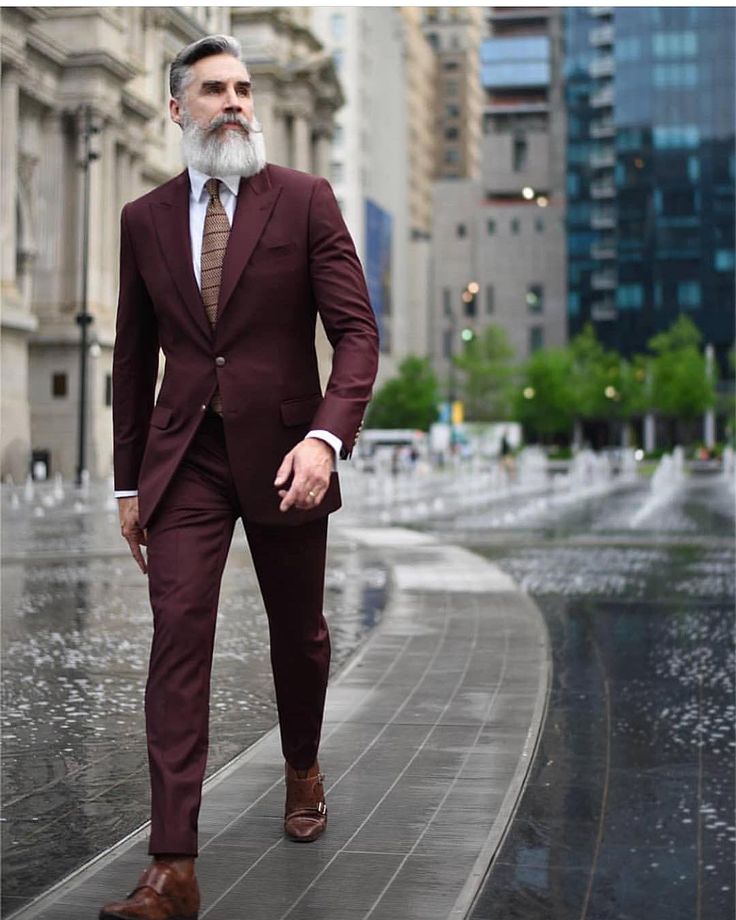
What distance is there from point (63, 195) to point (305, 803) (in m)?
49.8

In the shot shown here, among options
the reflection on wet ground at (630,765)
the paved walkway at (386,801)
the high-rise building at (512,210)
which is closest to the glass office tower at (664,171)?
the high-rise building at (512,210)

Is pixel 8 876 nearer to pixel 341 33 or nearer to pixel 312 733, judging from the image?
pixel 312 733

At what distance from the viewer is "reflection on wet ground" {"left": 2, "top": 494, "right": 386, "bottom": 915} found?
4855mm

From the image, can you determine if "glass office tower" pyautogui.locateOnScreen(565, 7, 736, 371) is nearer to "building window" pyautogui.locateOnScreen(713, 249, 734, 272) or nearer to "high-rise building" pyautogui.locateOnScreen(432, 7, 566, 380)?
"building window" pyautogui.locateOnScreen(713, 249, 734, 272)

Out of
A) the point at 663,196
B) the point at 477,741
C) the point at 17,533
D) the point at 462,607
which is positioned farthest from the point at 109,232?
the point at 663,196

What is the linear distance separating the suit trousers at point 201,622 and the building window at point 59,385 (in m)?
47.9

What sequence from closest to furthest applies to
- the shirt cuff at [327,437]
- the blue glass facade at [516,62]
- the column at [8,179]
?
the shirt cuff at [327,437]
the column at [8,179]
the blue glass facade at [516,62]

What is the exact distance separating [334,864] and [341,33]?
11649cm

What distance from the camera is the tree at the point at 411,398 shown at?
102 metres

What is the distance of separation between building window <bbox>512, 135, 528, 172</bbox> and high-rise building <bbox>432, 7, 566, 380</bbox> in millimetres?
85

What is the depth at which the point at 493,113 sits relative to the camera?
428 feet

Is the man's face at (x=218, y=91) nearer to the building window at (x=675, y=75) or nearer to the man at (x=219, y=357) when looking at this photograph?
the man at (x=219, y=357)

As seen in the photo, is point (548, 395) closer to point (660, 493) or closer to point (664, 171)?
point (664, 171)

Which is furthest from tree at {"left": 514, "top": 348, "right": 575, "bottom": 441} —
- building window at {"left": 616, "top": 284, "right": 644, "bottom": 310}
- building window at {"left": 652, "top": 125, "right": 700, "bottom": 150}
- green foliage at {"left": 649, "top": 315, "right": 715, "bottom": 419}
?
building window at {"left": 652, "top": 125, "right": 700, "bottom": 150}
